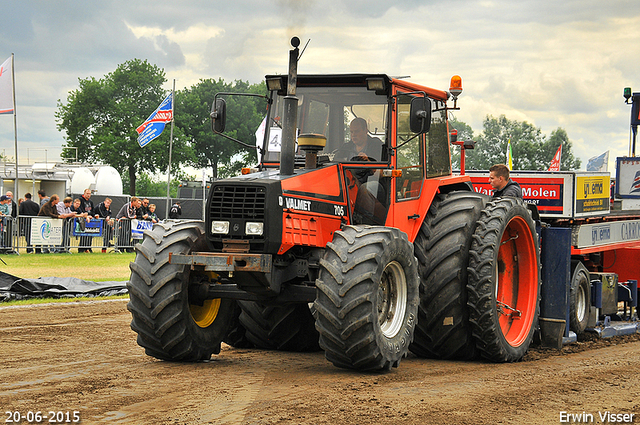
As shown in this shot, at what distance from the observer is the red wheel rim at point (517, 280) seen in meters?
8.66

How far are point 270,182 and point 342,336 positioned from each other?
4.88 feet

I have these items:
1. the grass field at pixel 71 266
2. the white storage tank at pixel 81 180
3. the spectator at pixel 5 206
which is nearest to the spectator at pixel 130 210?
the grass field at pixel 71 266

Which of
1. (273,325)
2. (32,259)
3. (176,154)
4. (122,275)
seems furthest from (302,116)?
(176,154)

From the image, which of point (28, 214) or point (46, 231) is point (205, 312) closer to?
point (46, 231)

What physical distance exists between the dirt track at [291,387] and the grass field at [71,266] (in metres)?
7.42

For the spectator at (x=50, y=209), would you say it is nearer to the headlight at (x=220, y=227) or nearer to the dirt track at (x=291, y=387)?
the dirt track at (x=291, y=387)

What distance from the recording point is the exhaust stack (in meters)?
6.96

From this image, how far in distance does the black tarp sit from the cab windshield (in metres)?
6.67

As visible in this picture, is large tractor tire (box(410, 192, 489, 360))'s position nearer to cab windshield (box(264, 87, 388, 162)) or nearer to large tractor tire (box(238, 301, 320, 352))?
cab windshield (box(264, 87, 388, 162))

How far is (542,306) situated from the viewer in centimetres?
915

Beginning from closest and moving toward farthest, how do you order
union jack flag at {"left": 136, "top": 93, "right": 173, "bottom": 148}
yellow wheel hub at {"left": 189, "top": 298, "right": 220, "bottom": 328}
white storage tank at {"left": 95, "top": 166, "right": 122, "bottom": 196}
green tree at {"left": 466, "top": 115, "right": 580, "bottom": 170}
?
yellow wheel hub at {"left": 189, "top": 298, "right": 220, "bottom": 328}, union jack flag at {"left": 136, "top": 93, "right": 173, "bottom": 148}, white storage tank at {"left": 95, "top": 166, "right": 122, "bottom": 196}, green tree at {"left": 466, "top": 115, "right": 580, "bottom": 170}

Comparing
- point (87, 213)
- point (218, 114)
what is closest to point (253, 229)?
point (218, 114)

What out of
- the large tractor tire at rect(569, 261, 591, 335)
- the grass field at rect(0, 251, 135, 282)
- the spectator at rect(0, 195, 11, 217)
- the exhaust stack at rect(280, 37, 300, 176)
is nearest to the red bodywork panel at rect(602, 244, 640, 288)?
the large tractor tire at rect(569, 261, 591, 335)

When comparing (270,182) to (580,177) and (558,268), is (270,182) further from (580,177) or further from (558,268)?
(580,177)
